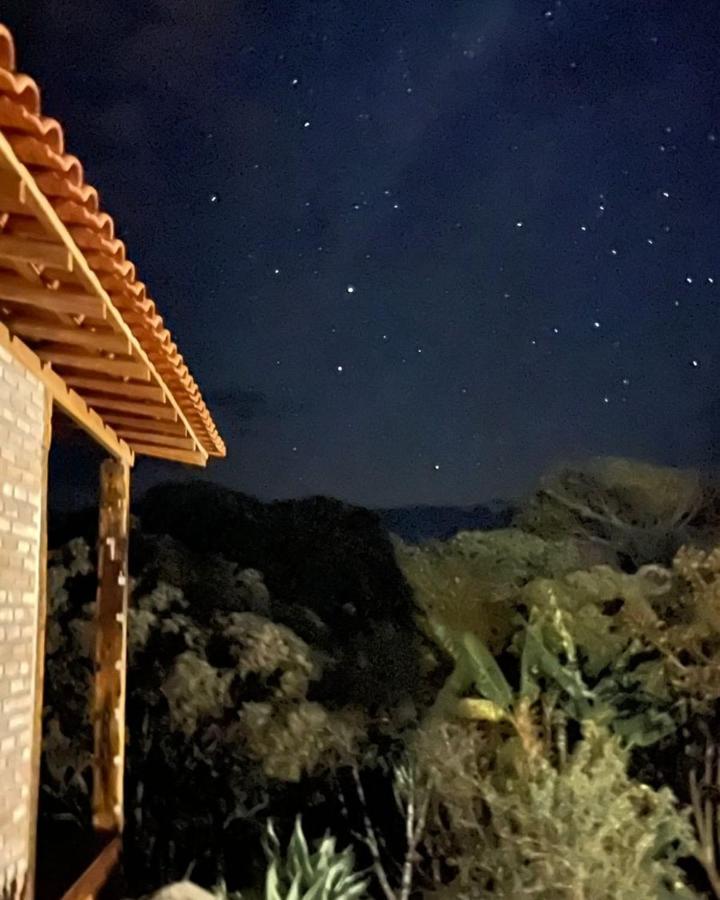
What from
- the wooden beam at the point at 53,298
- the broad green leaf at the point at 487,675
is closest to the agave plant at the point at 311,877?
the broad green leaf at the point at 487,675

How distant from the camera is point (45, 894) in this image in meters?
5.19

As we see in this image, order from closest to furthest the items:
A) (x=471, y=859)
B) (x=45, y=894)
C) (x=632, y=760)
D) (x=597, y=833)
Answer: (x=45, y=894) < (x=597, y=833) < (x=471, y=859) < (x=632, y=760)

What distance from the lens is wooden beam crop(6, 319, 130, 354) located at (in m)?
3.88

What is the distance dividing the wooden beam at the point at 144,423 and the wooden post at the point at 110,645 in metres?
0.57

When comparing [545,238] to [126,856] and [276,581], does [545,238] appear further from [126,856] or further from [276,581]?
[126,856]

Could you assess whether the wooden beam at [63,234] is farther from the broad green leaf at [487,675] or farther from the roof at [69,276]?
the broad green leaf at [487,675]

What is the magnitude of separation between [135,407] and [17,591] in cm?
138

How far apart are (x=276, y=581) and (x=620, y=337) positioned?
557 centimetres

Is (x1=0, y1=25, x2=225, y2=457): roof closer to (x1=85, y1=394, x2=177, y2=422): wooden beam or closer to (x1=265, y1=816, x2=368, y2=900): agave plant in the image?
(x1=85, y1=394, x2=177, y2=422): wooden beam

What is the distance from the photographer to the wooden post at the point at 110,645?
6.54 metres

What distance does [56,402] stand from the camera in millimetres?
4832

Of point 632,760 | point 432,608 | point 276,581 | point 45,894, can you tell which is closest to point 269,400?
point 276,581

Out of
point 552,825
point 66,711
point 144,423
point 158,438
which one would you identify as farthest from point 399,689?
point 144,423

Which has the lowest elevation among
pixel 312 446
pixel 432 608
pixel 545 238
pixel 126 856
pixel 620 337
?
pixel 126 856
